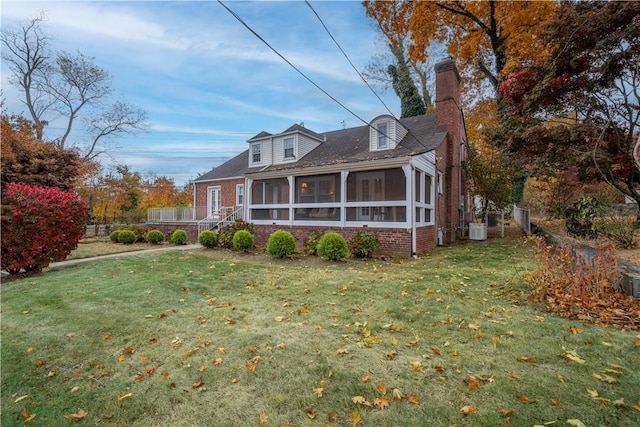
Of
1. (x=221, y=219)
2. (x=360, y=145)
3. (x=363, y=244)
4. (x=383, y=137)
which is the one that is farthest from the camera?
(x=221, y=219)

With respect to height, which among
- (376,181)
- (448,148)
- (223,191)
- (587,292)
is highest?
(448,148)

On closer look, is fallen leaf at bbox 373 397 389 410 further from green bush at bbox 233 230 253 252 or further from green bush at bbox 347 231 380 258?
green bush at bbox 233 230 253 252

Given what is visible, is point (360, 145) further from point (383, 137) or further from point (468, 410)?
point (468, 410)

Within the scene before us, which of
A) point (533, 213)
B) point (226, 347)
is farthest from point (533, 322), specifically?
point (533, 213)

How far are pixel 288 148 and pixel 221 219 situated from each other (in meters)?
6.64

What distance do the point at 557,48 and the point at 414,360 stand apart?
985cm

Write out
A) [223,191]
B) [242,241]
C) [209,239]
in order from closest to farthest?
[242,241] → [209,239] → [223,191]

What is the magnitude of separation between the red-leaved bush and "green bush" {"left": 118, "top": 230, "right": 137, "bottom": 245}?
7534 mm

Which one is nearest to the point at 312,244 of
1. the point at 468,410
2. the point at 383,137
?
the point at 383,137

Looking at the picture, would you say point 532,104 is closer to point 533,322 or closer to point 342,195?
point 342,195

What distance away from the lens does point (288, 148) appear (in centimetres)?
1619

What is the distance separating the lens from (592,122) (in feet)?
27.4

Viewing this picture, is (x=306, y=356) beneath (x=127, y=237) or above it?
beneath

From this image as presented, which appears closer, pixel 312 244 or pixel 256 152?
pixel 312 244
